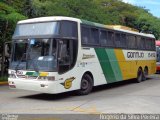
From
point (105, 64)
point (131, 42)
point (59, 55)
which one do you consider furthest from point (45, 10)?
point (59, 55)

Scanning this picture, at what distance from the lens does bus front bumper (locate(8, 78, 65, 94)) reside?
12.9 meters

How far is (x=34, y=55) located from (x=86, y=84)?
2.79 m

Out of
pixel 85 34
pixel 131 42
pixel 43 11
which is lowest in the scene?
pixel 131 42

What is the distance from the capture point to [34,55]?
13.5 meters

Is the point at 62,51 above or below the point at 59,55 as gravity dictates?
above

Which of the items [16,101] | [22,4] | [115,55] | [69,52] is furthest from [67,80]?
[22,4]

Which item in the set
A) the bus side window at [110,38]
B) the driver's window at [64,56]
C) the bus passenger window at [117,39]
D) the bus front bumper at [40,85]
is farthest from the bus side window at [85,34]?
the bus passenger window at [117,39]

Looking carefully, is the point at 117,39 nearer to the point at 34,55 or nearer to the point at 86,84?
the point at 86,84

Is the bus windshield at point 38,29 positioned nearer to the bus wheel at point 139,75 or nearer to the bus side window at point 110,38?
the bus side window at point 110,38

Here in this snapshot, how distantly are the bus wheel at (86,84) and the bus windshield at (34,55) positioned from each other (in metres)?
2.26

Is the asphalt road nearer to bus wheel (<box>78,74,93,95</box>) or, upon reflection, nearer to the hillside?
bus wheel (<box>78,74,93,95</box>)

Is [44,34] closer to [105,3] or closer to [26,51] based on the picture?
[26,51]

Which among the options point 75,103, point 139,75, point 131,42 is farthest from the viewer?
point 139,75

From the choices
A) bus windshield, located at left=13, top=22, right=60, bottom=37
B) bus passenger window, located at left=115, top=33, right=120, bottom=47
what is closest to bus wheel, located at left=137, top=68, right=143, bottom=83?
bus passenger window, located at left=115, top=33, right=120, bottom=47
